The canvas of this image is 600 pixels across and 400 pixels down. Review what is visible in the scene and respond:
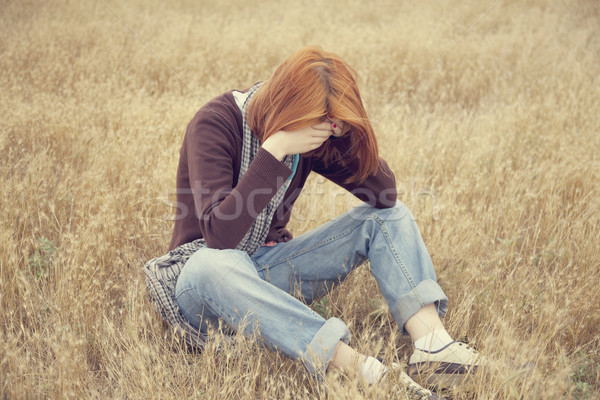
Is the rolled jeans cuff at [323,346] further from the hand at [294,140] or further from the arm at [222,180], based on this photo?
the hand at [294,140]

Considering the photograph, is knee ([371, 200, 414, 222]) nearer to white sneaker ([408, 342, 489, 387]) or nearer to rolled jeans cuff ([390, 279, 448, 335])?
rolled jeans cuff ([390, 279, 448, 335])

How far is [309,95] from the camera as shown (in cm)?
178

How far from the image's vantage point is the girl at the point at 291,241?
5.57 ft

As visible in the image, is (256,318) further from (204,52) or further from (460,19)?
(460,19)

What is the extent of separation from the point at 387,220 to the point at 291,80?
69 cm

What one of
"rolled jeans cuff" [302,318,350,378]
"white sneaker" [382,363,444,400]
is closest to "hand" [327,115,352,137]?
"rolled jeans cuff" [302,318,350,378]

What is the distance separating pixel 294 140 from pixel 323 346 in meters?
0.75

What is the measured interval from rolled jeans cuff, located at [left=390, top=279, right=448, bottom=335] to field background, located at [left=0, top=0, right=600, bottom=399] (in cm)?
13

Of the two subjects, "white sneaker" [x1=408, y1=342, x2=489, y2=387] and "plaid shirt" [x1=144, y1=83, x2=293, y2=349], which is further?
"plaid shirt" [x1=144, y1=83, x2=293, y2=349]

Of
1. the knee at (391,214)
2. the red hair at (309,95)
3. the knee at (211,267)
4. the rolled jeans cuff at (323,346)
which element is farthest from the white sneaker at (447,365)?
the red hair at (309,95)

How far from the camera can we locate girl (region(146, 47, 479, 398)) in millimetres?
1699

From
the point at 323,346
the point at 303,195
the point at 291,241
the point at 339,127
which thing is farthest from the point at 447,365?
the point at 303,195

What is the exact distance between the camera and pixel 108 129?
11.8ft

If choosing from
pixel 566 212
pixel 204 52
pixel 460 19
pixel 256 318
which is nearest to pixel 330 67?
pixel 256 318
